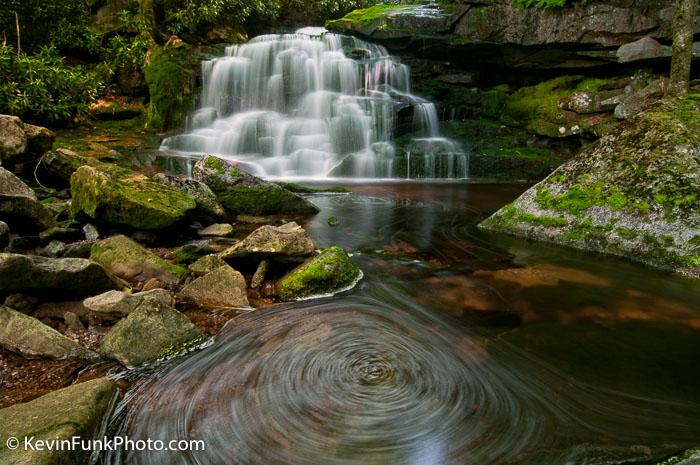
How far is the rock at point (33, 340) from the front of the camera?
3.30m

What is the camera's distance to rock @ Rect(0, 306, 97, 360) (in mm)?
3301

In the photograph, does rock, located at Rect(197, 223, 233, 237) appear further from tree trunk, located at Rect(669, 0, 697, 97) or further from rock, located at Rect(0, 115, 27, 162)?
tree trunk, located at Rect(669, 0, 697, 97)

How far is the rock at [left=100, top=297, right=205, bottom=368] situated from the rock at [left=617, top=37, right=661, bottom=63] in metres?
15.1

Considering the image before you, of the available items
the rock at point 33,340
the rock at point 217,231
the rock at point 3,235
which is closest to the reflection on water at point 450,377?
the rock at point 33,340

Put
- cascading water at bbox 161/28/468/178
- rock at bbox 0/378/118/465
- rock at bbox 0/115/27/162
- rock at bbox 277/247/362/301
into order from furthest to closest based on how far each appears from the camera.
A: cascading water at bbox 161/28/468/178, rock at bbox 0/115/27/162, rock at bbox 277/247/362/301, rock at bbox 0/378/118/465

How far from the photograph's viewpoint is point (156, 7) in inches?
744

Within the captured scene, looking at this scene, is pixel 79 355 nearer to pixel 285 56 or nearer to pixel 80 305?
pixel 80 305

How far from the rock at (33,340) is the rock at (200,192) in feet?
13.3

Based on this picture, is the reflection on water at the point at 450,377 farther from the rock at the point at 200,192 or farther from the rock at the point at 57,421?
the rock at the point at 200,192

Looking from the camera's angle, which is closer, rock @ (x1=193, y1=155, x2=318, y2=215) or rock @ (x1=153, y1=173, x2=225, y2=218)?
rock @ (x1=153, y1=173, x2=225, y2=218)

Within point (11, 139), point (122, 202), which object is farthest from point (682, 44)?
point (11, 139)

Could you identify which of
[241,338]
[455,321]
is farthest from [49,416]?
[455,321]

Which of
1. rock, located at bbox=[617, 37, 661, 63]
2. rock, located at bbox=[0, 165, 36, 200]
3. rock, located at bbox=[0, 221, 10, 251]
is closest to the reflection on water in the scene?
rock, located at bbox=[0, 221, 10, 251]

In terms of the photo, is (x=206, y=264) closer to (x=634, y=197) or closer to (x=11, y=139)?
(x=634, y=197)
